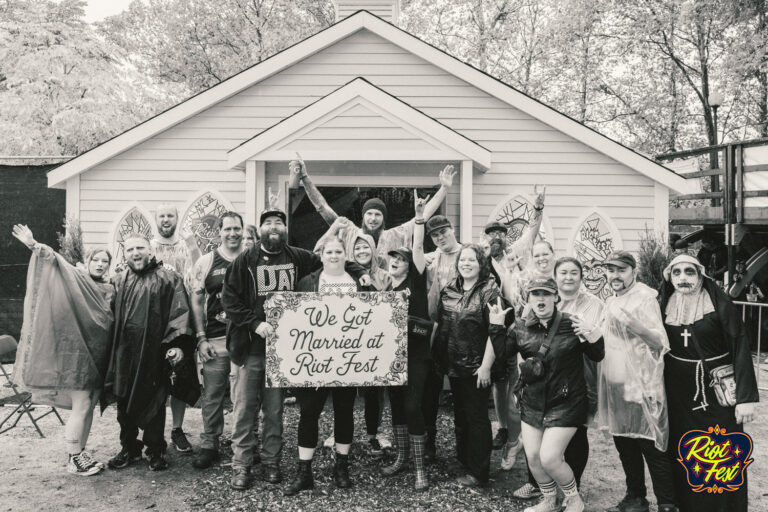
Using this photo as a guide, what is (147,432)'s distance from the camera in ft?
15.0

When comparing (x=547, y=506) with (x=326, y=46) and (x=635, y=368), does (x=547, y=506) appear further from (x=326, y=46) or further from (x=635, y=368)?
(x=326, y=46)

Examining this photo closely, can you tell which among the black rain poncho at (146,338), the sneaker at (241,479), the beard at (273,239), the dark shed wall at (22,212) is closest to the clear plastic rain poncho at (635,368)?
the beard at (273,239)

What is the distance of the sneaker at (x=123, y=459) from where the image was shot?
181 inches

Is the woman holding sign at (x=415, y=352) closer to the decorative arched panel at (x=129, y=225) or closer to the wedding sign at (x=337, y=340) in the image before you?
the wedding sign at (x=337, y=340)

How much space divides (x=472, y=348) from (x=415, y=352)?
0.43 meters

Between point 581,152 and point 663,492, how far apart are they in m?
5.53

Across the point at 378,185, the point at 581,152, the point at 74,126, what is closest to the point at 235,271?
the point at 378,185

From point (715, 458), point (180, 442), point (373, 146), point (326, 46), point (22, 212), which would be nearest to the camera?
point (715, 458)

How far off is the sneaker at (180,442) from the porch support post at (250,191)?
3.33 metres

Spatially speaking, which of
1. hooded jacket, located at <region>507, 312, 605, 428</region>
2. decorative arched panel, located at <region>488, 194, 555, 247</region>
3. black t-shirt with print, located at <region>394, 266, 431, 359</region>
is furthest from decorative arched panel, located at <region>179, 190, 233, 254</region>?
hooded jacket, located at <region>507, 312, 605, 428</region>

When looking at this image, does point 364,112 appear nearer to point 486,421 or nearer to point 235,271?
point 235,271

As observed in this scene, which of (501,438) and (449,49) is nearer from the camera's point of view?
(501,438)

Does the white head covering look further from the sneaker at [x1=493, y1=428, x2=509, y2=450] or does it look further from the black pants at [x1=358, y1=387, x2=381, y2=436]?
the black pants at [x1=358, y1=387, x2=381, y2=436]

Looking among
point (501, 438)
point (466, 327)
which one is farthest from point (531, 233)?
point (501, 438)
